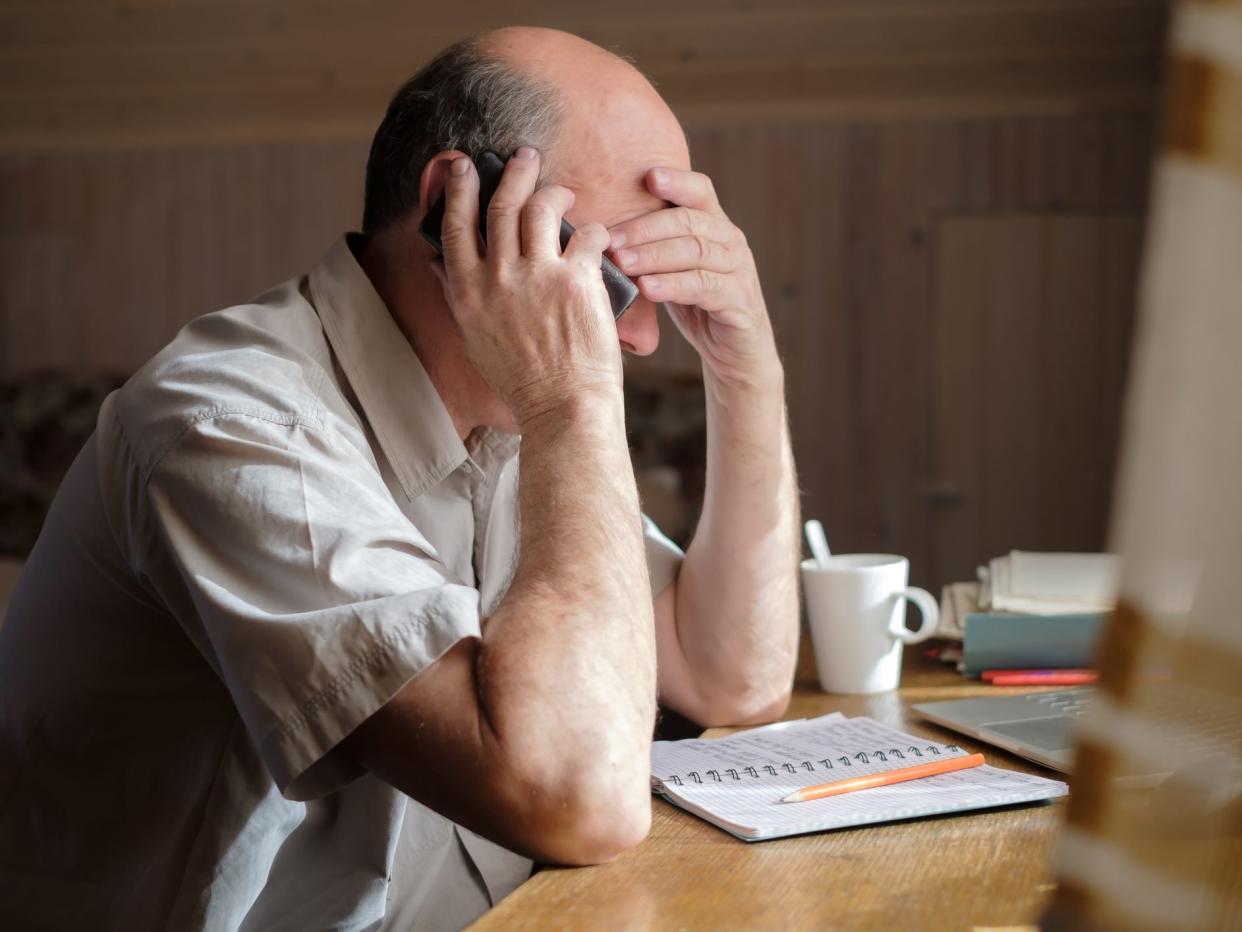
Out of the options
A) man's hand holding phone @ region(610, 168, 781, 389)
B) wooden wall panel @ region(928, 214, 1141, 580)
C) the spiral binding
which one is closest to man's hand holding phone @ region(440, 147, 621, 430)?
man's hand holding phone @ region(610, 168, 781, 389)

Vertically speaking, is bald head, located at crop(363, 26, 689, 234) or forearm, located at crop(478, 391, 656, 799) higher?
bald head, located at crop(363, 26, 689, 234)

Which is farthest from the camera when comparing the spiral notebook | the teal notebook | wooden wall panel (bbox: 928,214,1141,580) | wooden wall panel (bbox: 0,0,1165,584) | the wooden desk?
wooden wall panel (bbox: 928,214,1141,580)

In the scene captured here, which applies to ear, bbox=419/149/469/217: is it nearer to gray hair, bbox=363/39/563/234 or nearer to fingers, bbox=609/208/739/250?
gray hair, bbox=363/39/563/234

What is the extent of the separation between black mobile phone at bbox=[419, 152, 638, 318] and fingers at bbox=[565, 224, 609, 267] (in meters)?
0.02

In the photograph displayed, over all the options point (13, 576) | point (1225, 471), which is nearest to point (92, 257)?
point (13, 576)

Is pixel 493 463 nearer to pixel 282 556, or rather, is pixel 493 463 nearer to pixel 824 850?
pixel 282 556

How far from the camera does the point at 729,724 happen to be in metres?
1.23

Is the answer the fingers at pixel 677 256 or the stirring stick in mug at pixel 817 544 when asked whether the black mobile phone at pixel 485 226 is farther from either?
the stirring stick in mug at pixel 817 544

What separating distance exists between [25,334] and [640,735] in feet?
16.2

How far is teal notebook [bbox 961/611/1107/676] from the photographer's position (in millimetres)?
1298

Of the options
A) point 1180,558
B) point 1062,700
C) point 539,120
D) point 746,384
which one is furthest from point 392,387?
point 1180,558

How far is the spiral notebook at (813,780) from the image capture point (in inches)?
33.9

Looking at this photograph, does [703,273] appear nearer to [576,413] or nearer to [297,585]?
[576,413]

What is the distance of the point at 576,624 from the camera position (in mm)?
825
